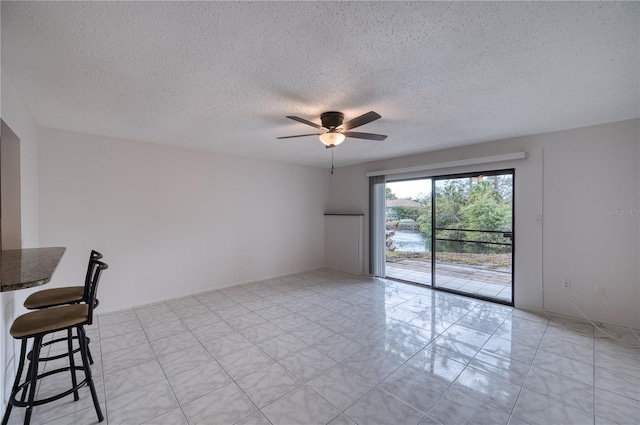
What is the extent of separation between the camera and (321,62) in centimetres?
178

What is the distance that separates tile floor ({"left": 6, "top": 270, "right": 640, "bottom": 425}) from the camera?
177 cm

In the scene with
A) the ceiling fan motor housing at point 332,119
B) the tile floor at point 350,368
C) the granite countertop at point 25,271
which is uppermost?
the ceiling fan motor housing at point 332,119

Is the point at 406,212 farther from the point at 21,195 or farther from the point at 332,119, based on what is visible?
the point at 21,195

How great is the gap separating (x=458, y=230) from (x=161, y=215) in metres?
4.75

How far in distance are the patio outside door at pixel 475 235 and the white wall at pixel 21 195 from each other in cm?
494

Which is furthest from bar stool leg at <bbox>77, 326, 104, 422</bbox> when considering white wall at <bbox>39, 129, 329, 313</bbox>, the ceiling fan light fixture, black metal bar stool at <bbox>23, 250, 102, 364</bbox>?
the ceiling fan light fixture

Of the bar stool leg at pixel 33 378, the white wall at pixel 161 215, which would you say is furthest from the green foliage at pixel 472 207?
the bar stool leg at pixel 33 378

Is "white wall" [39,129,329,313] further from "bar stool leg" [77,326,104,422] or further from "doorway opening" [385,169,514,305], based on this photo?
"doorway opening" [385,169,514,305]

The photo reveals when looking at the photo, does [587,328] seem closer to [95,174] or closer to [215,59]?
[215,59]

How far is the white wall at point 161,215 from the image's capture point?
325 centimetres

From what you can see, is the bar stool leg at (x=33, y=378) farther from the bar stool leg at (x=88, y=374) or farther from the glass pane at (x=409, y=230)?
the glass pane at (x=409, y=230)

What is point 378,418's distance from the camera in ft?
5.64

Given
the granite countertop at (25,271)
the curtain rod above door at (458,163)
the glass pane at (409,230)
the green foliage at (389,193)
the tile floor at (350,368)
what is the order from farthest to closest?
the green foliage at (389,193) → the glass pane at (409,230) → the curtain rod above door at (458,163) → the tile floor at (350,368) → the granite countertop at (25,271)

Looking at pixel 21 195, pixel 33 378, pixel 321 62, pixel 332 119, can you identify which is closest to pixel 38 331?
pixel 33 378
